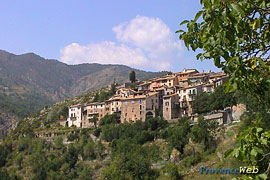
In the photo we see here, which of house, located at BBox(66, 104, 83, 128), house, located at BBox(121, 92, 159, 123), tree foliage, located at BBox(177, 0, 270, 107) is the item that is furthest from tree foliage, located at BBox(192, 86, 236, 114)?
tree foliage, located at BBox(177, 0, 270, 107)

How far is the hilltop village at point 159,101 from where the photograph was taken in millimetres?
65688

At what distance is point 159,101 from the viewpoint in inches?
2756

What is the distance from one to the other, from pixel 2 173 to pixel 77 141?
15.8 meters

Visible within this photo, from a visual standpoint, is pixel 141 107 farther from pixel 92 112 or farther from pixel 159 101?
pixel 92 112

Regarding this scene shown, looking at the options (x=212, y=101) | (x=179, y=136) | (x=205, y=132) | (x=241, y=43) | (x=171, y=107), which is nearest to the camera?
(x=241, y=43)

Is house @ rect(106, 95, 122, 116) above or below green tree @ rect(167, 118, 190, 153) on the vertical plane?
above

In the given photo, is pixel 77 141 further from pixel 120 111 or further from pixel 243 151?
pixel 243 151

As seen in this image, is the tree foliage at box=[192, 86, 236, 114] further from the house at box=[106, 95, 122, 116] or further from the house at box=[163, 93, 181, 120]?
the house at box=[106, 95, 122, 116]

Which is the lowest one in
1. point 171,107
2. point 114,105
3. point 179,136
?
point 179,136

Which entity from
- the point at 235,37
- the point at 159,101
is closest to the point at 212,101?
the point at 159,101

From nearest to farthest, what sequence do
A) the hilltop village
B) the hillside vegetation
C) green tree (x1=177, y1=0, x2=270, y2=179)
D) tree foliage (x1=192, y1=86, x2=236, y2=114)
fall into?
green tree (x1=177, y1=0, x2=270, y2=179) → the hillside vegetation → tree foliage (x1=192, y1=86, x2=236, y2=114) → the hilltop village

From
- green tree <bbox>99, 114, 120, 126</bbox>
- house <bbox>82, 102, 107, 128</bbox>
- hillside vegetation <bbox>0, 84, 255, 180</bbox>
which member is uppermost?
house <bbox>82, 102, 107, 128</bbox>

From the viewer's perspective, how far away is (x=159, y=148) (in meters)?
57.0

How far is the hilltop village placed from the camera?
65688 mm
